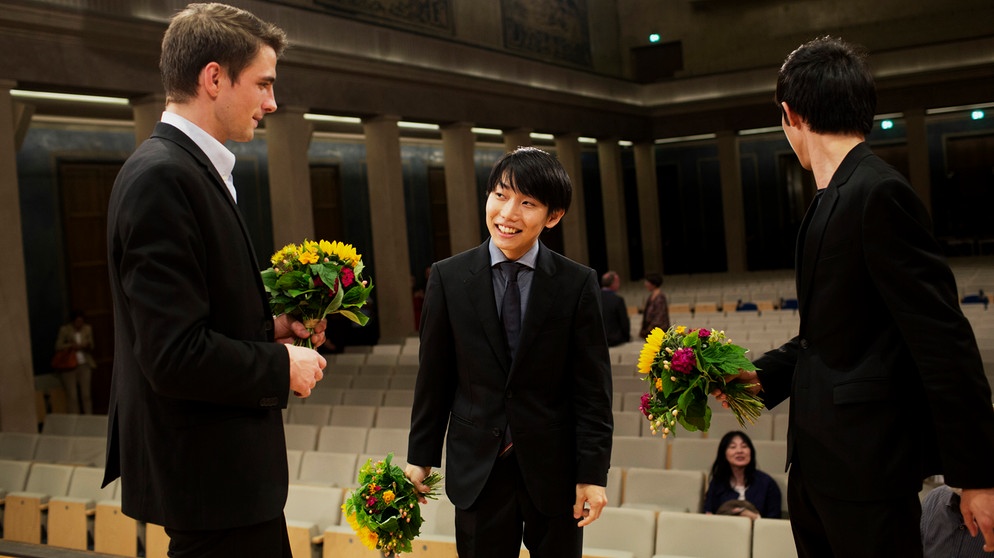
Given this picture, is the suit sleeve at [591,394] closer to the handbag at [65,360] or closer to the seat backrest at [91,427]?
the seat backrest at [91,427]

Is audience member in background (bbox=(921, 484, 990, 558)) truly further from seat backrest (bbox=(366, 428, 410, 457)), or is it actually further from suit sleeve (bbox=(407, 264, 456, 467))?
seat backrest (bbox=(366, 428, 410, 457))

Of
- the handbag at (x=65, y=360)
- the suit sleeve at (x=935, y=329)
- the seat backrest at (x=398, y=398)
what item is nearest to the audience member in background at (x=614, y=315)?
the seat backrest at (x=398, y=398)

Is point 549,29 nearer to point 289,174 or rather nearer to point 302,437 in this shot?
point 289,174

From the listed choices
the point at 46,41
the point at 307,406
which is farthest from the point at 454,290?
the point at 46,41

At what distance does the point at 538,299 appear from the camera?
280 centimetres

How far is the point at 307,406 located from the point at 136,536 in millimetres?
3172

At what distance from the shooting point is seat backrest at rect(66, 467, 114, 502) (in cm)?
710

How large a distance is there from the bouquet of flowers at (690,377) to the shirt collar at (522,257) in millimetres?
468

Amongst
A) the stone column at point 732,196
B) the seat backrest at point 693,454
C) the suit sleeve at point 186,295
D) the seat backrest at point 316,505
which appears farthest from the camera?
the stone column at point 732,196

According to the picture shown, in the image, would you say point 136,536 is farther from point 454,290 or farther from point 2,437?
point 454,290

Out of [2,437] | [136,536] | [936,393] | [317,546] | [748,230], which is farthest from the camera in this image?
[748,230]

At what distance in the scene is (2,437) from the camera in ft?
29.7

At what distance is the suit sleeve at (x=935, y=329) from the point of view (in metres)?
2.03

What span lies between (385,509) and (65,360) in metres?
11.8
